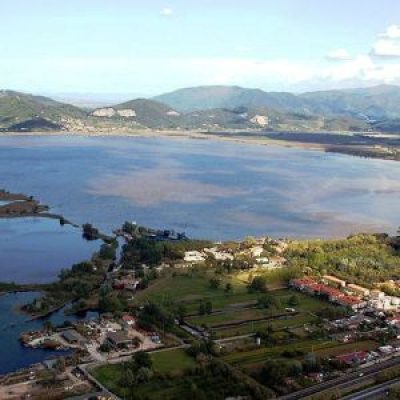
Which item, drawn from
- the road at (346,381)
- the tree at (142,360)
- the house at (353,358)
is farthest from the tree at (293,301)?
the tree at (142,360)

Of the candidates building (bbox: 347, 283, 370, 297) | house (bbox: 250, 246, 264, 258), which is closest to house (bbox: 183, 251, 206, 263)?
house (bbox: 250, 246, 264, 258)

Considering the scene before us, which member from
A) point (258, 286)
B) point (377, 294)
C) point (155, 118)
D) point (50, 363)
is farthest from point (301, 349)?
point (155, 118)

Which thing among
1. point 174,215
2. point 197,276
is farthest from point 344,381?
point 174,215

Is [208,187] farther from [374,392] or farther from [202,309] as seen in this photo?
[374,392]

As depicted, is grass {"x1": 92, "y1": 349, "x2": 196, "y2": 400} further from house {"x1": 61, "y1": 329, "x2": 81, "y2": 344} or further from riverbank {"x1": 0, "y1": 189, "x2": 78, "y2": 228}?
riverbank {"x1": 0, "y1": 189, "x2": 78, "y2": 228}

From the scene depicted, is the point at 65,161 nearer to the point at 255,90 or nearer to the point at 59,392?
the point at 59,392
